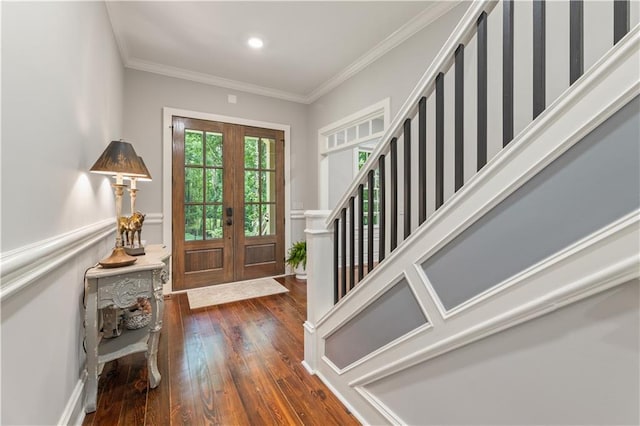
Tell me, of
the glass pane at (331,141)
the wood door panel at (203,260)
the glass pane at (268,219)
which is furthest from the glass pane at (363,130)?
the wood door panel at (203,260)

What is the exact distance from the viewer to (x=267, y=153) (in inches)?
165

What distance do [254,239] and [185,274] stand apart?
1.01 meters

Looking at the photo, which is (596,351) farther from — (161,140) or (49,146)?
(161,140)

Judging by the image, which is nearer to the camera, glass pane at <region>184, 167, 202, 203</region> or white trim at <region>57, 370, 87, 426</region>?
white trim at <region>57, 370, 87, 426</region>

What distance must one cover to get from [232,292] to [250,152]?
77.3 inches

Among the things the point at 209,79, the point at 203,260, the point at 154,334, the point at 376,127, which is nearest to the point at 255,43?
the point at 209,79

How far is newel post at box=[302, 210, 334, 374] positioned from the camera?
5.85 ft

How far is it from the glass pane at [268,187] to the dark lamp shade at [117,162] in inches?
96.8

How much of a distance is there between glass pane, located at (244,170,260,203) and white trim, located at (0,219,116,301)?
2.46 m

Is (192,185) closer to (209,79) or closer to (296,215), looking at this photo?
(209,79)

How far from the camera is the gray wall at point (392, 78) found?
245cm

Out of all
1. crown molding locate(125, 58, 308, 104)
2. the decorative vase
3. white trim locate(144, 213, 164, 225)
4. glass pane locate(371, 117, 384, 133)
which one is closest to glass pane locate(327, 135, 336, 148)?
glass pane locate(371, 117, 384, 133)

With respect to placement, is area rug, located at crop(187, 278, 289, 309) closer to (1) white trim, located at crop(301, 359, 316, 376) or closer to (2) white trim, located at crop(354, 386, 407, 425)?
(1) white trim, located at crop(301, 359, 316, 376)

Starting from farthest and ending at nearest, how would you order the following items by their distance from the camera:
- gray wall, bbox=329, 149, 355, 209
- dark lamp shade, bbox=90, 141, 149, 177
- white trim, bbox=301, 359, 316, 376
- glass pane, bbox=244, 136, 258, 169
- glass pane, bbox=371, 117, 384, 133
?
gray wall, bbox=329, 149, 355, 209 → glass pane, bbox=244, 136, 258, 169 → glass pane, bbox=371, 117, 384, 133 → white trim, bbox=301, 359, 316, 376 → dark lamp shade, bbox=90, 141, 149, 177
